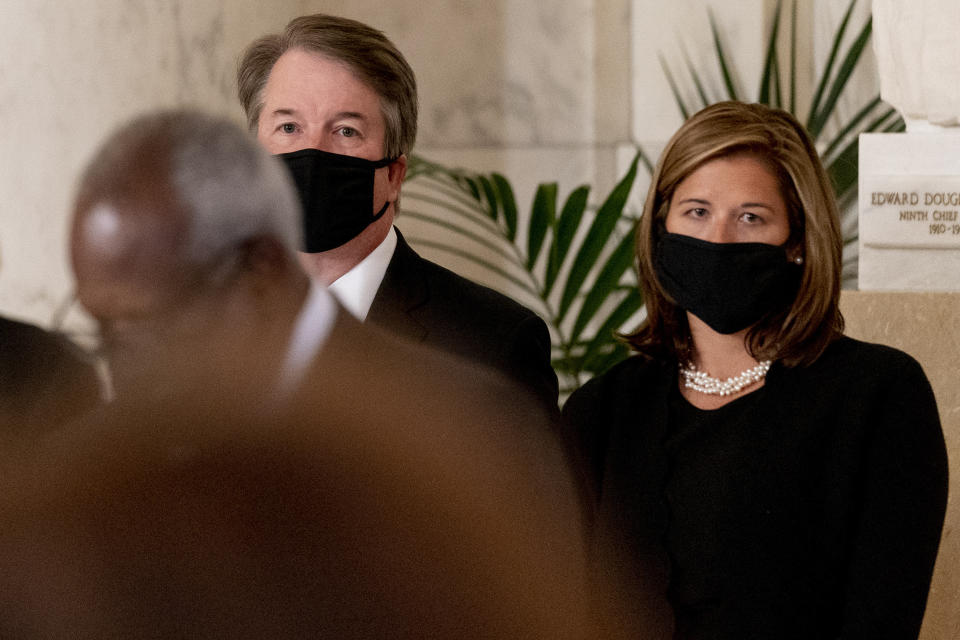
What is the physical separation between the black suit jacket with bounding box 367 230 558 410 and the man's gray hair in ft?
3.98

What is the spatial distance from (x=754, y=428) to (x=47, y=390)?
6.22 ft

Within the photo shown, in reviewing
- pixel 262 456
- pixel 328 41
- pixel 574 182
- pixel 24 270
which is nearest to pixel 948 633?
pixel 328 41

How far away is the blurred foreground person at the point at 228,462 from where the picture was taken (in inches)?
13.4

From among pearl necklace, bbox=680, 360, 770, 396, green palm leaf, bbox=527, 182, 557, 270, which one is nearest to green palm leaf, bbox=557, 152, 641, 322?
green palm leaf, bbox=527, 182, 557, 270

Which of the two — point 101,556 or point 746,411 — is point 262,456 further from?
point 746,411

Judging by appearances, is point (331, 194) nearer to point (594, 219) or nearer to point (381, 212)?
point (381, 212)

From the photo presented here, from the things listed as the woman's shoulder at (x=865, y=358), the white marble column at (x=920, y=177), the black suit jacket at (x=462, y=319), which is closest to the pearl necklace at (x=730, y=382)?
the woman's shoulder at (x=865, y=358)

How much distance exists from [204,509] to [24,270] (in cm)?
272

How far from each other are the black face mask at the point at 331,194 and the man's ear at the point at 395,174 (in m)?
0.07

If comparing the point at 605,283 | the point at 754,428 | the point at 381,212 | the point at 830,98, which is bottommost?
the point at 605,283

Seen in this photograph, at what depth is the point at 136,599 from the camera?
1.13 ft

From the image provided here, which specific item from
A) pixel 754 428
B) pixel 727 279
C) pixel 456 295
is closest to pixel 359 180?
pixel 456 295

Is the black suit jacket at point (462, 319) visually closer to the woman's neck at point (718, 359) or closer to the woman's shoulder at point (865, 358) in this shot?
the woman's neck at point (718, 359)

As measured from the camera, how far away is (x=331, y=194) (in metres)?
1.64
